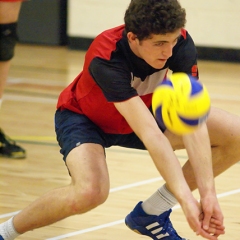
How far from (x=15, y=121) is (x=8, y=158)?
2.78 ft

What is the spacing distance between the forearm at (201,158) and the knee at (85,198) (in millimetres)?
390

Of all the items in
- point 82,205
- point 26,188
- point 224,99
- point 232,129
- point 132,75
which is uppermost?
point 132,75

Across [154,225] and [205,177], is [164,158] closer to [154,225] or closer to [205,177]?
[205,177]

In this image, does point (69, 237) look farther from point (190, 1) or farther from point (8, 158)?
point (190, 1)

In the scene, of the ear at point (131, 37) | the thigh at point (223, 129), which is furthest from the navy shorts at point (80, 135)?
the ear at point (131, 37)

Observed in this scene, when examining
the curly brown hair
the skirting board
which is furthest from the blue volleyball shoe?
the skirting board

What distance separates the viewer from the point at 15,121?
4691mm

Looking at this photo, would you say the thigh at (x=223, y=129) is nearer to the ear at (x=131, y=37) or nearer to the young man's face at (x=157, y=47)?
the young man's face at (x=157, y=47)

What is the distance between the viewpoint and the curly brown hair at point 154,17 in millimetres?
2197

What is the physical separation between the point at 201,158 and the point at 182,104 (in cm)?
35

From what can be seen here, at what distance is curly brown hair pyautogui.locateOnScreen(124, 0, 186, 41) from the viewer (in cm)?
220

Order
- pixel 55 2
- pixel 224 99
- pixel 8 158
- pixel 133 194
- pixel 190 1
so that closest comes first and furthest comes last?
pixel 133 194 → pixel 8 158 → pixel 224 99 → pixel 190 1 → pixel 55 2

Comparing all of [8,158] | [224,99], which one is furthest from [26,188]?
[224,99]

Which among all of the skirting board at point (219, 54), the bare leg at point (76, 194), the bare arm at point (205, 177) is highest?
the bare arm at point (205, 177)
